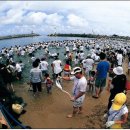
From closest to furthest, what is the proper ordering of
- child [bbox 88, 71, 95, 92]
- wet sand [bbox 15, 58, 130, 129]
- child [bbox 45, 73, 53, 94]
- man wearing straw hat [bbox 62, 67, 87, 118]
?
man wearing straw hat [bbox 62, 67, 87, 118], wet sand [bbox 15, 58, 130, 129], child [bbox 88, 71, 95, 92], child [bbox 45, 73, 53, 94]

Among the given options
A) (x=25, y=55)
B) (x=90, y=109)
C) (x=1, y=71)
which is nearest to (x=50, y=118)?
(x=90, y=109)

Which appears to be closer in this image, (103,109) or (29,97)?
(103,109)

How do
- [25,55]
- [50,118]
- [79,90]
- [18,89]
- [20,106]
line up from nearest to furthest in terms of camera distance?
1. [20,106]
2. [79,90]
3. [50,118]
4. [18,89]
5. [25,55]

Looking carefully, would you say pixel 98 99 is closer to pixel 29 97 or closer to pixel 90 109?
pixel 90 109

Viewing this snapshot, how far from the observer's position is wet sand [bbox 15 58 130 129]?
842 centimetres

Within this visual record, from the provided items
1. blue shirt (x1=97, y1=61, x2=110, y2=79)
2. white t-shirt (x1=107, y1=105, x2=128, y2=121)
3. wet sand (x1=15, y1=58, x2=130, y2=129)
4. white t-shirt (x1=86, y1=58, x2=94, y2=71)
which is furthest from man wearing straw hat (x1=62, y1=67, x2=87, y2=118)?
white t-shirt (x1=86, y1=58, x2=94, y2=71)

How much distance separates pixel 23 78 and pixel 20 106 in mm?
10035

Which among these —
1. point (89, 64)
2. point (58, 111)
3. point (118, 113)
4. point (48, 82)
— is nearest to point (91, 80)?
point (48, 82)

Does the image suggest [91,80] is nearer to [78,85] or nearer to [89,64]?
A: [89,64]

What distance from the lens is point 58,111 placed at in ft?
31.4

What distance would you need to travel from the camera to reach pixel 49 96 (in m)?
11.6

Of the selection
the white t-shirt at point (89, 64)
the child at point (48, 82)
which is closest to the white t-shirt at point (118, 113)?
the child at point (48, 82)

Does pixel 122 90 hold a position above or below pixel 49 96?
above

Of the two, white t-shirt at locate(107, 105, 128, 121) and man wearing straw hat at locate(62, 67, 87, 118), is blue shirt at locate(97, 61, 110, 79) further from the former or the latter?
white t-shirt at locate(107, 105, 128, 121)
